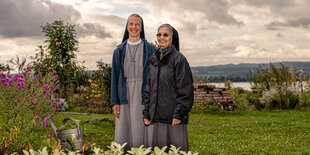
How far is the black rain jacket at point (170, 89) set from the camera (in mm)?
3580

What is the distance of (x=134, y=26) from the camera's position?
4613mm

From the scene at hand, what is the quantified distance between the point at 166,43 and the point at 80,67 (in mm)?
13415

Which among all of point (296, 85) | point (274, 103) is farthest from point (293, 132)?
point (296, 85)

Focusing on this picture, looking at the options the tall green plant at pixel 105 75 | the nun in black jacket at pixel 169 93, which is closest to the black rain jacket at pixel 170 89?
the nun in black jacket at pixel 169 93

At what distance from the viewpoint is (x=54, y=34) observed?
15.7 metres

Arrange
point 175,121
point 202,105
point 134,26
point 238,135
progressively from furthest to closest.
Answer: point 202,105 → point 238,135 → point 134,26 → point 175,121

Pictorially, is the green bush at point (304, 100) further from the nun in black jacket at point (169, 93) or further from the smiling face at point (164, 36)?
the smiling face at point (164, 36)

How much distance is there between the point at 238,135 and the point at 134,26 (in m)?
5.73

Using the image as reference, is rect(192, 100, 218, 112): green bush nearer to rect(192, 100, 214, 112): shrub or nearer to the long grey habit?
rect(192, 100, 214, 112): shrub

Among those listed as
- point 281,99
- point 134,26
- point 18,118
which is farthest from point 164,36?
point 281,99

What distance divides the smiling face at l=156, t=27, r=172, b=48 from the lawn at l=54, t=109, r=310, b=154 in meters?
3.93

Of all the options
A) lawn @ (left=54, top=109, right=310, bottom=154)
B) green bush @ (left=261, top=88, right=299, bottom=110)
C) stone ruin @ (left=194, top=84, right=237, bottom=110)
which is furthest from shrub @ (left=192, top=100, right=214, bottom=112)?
green bush @ (left=261, top=88, right=299, bottom=110)

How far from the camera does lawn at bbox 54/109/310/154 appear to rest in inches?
287

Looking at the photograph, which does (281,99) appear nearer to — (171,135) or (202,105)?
(202,105)
